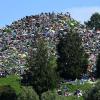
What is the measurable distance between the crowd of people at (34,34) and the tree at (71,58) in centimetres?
381

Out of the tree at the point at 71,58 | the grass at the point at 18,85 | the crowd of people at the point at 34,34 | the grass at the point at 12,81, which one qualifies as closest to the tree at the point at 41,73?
the grass at the point at 18,85

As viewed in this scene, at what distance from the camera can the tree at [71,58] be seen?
103 metres

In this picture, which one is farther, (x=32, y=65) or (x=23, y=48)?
(x=23, y=48)

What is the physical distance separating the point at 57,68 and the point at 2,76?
32.2ft

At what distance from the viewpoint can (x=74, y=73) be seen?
333 ft

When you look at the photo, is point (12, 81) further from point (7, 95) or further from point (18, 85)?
point (7, 95)

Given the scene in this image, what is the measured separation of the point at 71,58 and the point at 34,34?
29.7 m

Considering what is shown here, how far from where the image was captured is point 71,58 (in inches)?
4099

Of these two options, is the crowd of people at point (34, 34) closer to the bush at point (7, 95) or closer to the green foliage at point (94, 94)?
the bush at point (7, 95)

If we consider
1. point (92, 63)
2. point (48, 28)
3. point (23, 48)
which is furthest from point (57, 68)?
point (48, 28)

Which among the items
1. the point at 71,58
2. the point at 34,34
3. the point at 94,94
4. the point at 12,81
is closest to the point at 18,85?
the point at 12,81

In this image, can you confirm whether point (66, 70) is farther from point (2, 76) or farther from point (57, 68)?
point (2, 76)

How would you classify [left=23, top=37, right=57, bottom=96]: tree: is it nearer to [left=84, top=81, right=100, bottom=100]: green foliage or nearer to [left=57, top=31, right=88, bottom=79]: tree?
[left=57, top=31, right=88, bottom=79]: tree

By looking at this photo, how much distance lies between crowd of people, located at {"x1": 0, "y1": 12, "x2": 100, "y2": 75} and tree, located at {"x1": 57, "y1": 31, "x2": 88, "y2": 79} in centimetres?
381
